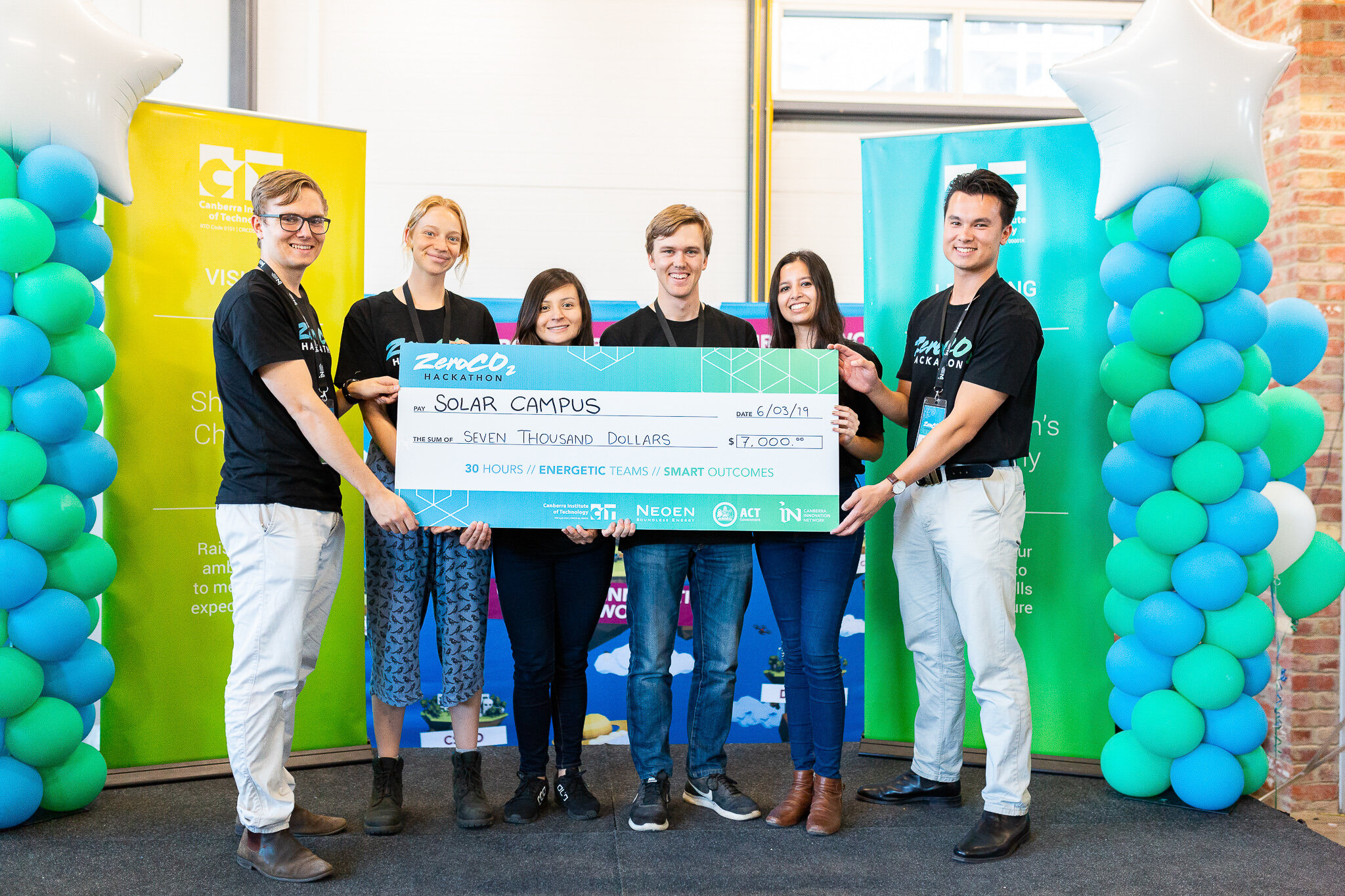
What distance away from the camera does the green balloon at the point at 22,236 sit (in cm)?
223

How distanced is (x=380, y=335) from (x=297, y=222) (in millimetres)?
349

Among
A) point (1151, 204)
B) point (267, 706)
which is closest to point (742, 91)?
point (1151, 204)

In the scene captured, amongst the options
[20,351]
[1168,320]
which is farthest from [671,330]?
[20,351]

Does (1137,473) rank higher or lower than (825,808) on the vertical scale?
higher

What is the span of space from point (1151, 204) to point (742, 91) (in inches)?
114

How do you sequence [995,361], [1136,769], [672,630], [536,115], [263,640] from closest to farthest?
[263,640] < [995,361] < [672,630] < [1136,769] < [536,115]

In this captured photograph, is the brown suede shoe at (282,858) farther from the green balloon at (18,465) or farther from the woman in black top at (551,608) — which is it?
the green balloon at (18,465)

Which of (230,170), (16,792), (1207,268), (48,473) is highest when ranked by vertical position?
(230,170)

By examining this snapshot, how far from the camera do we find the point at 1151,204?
2.44 m

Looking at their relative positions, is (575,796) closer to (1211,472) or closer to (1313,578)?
(1211,472)

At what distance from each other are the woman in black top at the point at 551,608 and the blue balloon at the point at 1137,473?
→ 1.47 metres

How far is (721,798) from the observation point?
2.40m

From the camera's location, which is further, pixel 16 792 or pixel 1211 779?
pixel 1211 779

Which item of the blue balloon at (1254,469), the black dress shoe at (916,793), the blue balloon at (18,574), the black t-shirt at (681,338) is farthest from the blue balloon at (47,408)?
the blue balloon at (1254,469)
